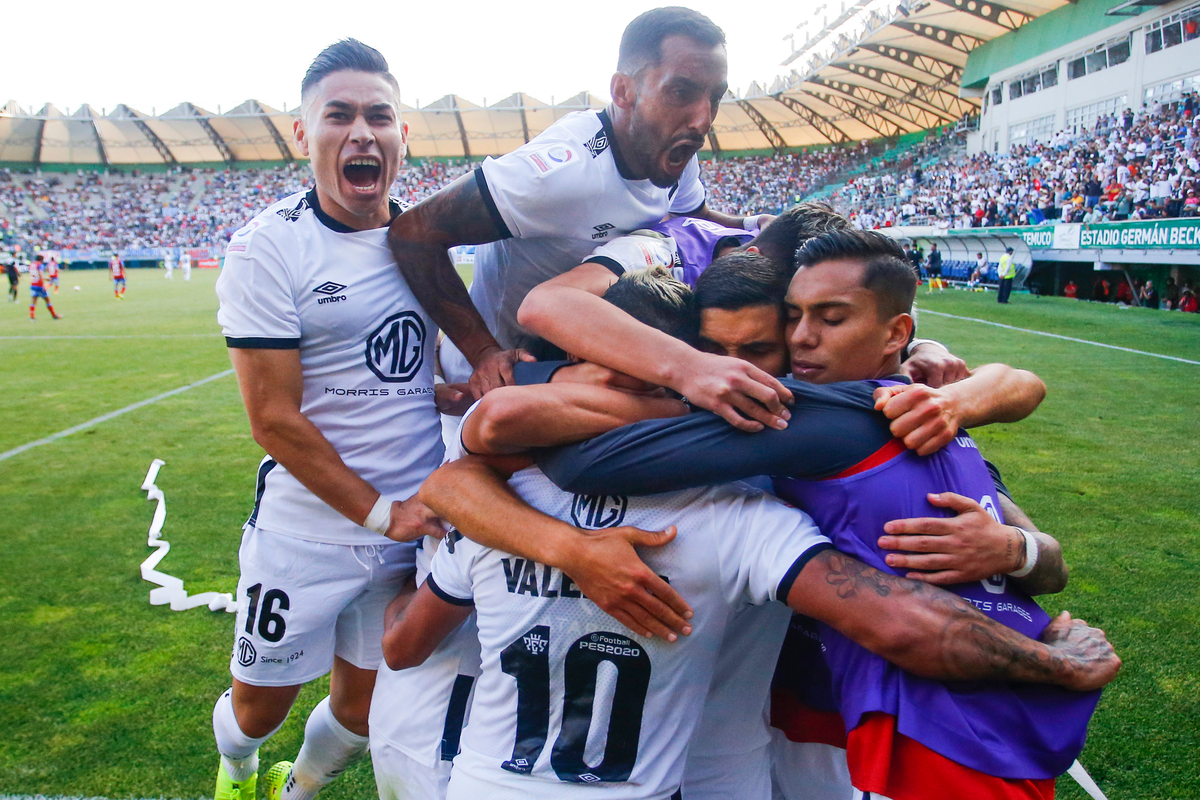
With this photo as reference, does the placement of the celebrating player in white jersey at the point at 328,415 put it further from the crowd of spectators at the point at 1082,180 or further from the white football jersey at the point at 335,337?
the crowd of spectators at the point at 1082,180

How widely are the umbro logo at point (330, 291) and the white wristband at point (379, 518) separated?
0.72m

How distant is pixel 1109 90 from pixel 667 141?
37811 mm

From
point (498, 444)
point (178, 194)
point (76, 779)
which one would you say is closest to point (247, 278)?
point (498, 444)

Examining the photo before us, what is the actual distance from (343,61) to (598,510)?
1.94 meters

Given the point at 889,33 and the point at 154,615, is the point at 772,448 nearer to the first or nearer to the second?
the point at 154,615

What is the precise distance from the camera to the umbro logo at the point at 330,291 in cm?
275

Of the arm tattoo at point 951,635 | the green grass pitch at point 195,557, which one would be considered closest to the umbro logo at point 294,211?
the arm tattoo at point 951,635

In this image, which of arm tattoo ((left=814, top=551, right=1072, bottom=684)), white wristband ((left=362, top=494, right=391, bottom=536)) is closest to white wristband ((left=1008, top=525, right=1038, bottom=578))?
arm tattoo ((left=814, top=551, right=1072, bottom=684))

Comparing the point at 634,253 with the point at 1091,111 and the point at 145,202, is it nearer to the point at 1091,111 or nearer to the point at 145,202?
the point at 1091,111

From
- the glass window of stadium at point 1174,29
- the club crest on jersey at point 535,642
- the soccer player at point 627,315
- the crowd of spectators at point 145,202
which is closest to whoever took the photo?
the club crest on jersey at point 535,642

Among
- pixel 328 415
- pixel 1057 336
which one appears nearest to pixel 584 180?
pixel 328 415

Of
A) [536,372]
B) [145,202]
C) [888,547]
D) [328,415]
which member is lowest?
[888,547]

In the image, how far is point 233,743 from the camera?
294 centimetres

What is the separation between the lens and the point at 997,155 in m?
39.4
